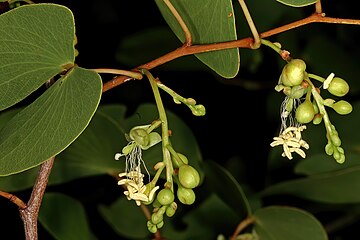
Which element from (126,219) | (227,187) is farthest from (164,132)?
(126,219)

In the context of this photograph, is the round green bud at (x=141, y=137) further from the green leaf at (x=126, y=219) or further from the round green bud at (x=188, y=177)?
the green leaf at (x=126, y=219)

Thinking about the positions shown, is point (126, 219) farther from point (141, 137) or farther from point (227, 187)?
point (141, 137)

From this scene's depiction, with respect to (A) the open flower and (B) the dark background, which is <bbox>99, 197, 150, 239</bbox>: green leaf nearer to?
(B) the dark background

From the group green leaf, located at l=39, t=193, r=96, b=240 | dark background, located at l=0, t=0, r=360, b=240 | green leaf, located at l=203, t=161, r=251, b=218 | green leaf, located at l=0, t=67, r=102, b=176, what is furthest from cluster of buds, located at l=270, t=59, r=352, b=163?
dark background, located at l=0, t=0, r=360, b=240

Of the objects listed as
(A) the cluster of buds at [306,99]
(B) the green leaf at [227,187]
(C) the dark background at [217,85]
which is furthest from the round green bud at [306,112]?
(C) the dark background at [217,85]

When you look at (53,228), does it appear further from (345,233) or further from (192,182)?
(345,233)
